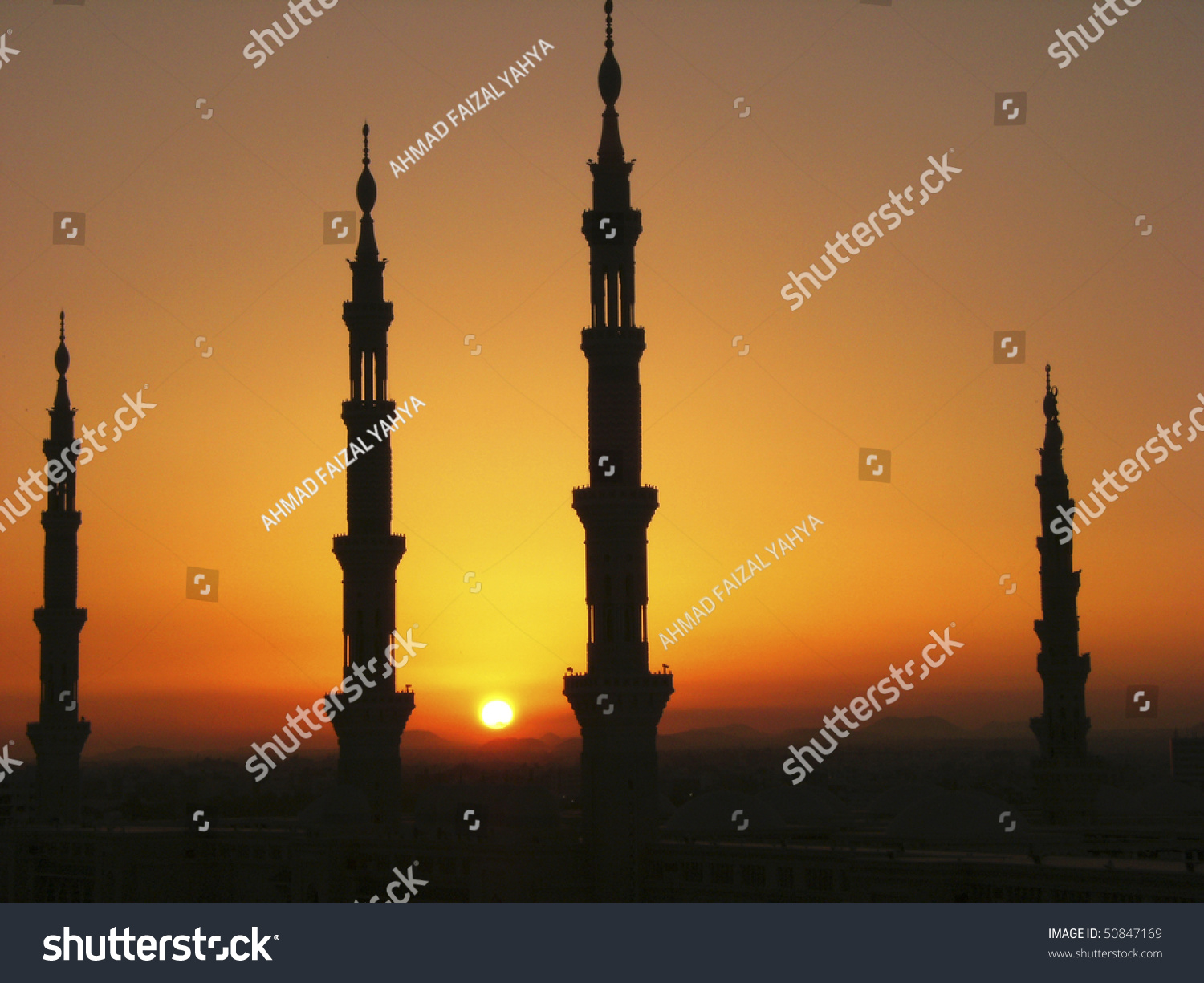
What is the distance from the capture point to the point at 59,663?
3789 inches

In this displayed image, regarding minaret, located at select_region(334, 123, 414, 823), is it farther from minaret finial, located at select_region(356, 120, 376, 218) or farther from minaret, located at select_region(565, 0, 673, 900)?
minaret, located at select_region(565, 0, 673, 900)

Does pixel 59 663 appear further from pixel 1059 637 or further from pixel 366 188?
pixel 1059 637

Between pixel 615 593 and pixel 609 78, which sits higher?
pixel 609 78

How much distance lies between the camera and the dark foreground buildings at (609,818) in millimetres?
58844

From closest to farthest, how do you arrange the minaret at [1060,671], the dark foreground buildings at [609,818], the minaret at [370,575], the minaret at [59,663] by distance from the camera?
1. the dark foreground buildings at [609,818]
2. the minaret at [370,575]
3. the minaret at [1060,671]
4. the minaret at [59,663]

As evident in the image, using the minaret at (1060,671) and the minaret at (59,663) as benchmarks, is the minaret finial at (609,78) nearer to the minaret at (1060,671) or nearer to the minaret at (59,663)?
the minaret at (1060,671)

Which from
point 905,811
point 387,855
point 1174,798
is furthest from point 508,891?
point 1174,798

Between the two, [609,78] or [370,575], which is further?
[370,575]

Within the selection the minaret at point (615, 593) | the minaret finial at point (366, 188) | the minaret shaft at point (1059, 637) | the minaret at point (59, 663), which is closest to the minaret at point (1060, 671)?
the minaret shaft at point (1059, 637)

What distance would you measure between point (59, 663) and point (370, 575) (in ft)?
84.7

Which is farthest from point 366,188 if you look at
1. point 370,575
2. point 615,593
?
point 615,593

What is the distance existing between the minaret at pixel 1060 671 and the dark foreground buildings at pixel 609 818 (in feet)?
0.33

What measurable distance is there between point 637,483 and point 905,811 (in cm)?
1674

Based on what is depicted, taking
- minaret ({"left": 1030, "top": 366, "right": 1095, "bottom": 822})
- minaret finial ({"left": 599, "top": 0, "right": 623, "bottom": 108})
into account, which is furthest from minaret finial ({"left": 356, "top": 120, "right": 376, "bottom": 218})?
minaret ({"left": 1030, "top": 366, "right": 1095, "bottom": 822})
